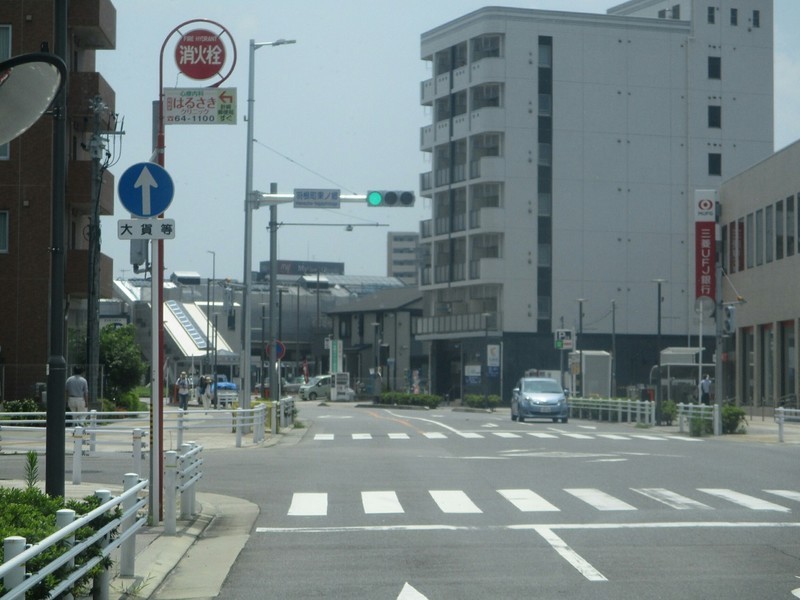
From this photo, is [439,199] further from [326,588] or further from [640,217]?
[326,588]

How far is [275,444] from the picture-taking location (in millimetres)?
30812

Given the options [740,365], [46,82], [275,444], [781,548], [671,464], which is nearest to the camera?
[46,82]

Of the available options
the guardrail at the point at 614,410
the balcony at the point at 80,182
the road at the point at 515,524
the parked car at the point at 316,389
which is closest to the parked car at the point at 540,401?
the guardrail at the point at 614,410

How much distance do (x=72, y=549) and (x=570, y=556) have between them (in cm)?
573

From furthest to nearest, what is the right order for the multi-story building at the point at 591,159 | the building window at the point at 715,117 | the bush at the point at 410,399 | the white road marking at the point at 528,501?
the building window at the point at 715,117 → the multi-story building at the point at 591,159 → the bush at the point at 410,399 → the white road marking at the point at 528,501

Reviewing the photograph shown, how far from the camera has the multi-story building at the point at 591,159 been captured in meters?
79.4

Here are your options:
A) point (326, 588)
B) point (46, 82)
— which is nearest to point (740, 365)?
point (326, 588)

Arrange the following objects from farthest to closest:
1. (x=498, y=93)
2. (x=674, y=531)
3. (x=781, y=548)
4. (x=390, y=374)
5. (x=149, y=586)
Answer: (x=390, y=374) → (x=498, y=93) → (x=674, y=531) → (x=781, y=548) → (x=149, y=586)

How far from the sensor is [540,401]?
46938 millimetres

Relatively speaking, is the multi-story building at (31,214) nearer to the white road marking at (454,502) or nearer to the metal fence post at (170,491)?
the white road marking at (454,502)

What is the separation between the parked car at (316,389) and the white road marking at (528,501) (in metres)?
77.4

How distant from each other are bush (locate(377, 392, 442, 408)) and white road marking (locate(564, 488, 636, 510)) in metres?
56.7

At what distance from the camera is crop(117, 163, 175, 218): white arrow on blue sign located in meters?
13.1

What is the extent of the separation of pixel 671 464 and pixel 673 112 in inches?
2462
